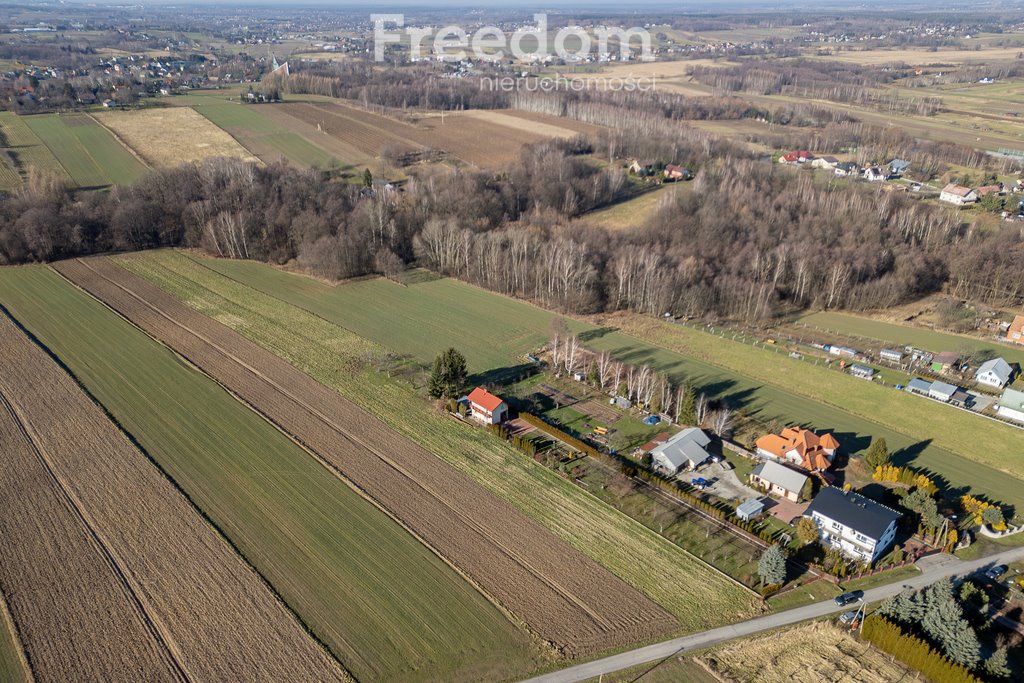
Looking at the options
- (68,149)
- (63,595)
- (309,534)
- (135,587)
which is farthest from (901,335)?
(68,149)

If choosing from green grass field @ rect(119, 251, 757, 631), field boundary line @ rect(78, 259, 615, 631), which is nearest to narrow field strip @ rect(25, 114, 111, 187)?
→ green grass field @ rect(119, 251, 757, 631)

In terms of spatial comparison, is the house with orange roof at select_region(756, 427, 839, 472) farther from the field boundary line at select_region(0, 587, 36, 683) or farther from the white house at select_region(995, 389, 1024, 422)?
the field boundary line at select_region(0, 587, 36, 683)

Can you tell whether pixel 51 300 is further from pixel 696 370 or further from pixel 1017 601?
pixel 1017 601

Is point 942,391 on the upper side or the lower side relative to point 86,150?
lower

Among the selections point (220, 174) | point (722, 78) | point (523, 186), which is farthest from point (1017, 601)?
point (722, 78)

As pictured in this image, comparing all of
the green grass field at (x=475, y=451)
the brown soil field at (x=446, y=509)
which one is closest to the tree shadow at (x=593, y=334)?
the green grass field at (x=475, y=451)

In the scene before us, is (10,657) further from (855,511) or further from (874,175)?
(874,175)
